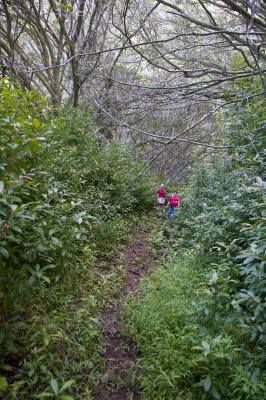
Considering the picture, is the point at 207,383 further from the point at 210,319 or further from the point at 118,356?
the point at 118,356

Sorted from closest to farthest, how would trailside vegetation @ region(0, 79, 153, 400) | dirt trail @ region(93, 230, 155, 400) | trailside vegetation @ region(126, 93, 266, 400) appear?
trailside vegetation @ region(0, 79, 153, 400) < trailside vegetation @ region(126, 93, 266, 400) < dirt trail @ region(93, 230, 155, 400)

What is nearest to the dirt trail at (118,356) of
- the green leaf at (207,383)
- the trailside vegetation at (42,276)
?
the trailside vegetation at (42,276)

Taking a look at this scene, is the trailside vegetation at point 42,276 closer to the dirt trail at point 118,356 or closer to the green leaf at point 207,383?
the dirt trail at point 118,356

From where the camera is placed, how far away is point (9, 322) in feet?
7.35

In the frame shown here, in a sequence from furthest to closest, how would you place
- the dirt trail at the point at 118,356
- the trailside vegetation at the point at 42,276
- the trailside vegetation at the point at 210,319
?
the dirt trail at the point at 118,356 → the trailside vegetation at the point at 210,319 → the trailside vegetation at the point at 42,276

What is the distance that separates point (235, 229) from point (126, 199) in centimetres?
326

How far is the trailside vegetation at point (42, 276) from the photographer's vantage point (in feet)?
6.63

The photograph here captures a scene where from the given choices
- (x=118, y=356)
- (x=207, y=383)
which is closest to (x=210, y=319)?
(x=207, y=383)

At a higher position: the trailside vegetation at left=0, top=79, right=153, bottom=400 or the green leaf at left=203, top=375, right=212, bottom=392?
the trailside vegetation at left=0, top=79, right=153, bottom=400

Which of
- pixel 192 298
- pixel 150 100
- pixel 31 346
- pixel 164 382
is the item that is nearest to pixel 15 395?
pixel 31 346

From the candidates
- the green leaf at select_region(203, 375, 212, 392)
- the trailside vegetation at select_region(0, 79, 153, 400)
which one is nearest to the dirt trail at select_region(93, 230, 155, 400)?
the trailside vegetation at select_region(0, 79, 153, 400)

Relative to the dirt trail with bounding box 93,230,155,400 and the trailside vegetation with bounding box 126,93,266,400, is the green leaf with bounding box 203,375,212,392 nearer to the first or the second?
the trailside vegetation with bounding box 126,93,266,400

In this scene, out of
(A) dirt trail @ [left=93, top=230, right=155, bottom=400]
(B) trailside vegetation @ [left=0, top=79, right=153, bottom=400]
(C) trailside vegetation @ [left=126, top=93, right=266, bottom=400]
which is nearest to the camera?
(B) trailside vegetation @ [left=0, top=79, right=153, bottom=400]

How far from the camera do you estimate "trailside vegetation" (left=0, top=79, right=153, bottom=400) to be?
6.63 ft
